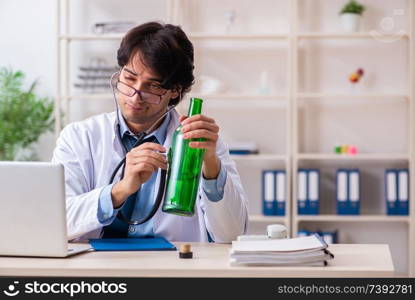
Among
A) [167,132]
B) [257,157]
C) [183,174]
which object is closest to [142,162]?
[183,174]

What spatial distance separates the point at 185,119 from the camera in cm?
194

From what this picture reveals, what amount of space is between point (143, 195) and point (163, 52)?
1.42 ft

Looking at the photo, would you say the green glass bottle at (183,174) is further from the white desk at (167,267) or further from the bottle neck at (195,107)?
the white desk at (167,267)

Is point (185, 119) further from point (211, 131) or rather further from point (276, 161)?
point (276, 161)

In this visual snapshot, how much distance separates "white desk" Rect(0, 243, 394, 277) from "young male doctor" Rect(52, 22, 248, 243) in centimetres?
23

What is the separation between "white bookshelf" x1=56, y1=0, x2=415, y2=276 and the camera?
4.62 meters

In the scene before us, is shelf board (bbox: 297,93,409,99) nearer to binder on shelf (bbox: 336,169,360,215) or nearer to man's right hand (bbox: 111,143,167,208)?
binder on shelf (bbox: 336,169,360,215)

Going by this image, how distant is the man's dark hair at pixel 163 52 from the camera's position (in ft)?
7.66

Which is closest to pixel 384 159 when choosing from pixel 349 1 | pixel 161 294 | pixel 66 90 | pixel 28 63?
pixel 349 1

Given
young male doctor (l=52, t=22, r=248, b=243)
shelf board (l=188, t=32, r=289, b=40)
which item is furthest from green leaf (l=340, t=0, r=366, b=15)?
young male doctor (l=52, t=22, r=248, b=243)

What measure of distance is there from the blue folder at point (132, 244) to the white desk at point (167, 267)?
3.3 inches

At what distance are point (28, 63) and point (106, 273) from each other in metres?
3.48

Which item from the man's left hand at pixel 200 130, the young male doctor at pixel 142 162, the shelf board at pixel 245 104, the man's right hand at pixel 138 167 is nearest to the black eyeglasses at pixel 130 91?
the young male doctor at pixel 142 162

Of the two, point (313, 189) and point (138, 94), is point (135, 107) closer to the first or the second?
point (138, 94)
